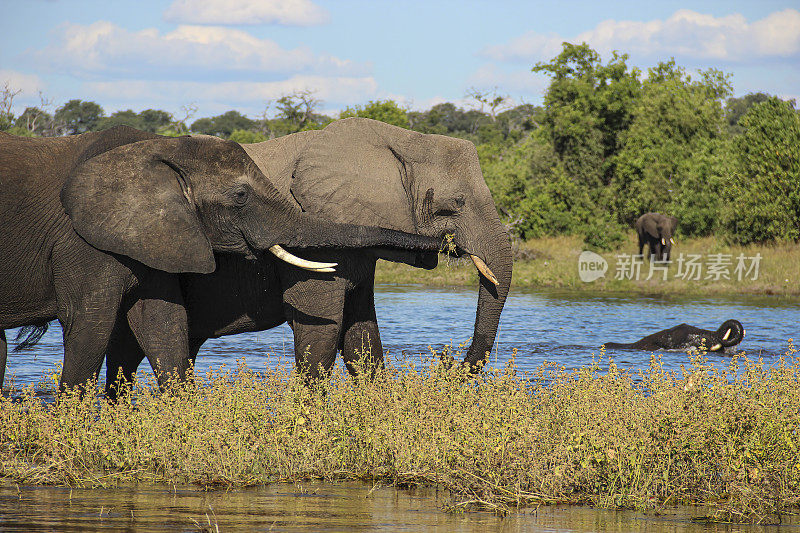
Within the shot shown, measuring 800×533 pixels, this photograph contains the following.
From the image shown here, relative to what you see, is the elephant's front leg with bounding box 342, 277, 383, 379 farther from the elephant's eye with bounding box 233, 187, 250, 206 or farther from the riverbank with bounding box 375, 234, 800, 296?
the riverbank with bounding box 375, 234, 800, 296

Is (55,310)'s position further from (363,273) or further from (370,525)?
(370,525)

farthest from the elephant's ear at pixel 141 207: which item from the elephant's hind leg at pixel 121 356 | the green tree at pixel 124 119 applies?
the green tree at pixel 124 119

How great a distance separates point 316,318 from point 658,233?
2654 cm

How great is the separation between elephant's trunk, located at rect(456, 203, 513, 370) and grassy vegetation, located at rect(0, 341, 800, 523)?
157 centimetres

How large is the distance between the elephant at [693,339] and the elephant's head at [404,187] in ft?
19.7

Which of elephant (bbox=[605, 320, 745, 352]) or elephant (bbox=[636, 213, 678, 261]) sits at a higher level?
elephant (bbox=[636, 213, 678, 261])

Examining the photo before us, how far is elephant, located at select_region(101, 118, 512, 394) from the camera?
8.25 m

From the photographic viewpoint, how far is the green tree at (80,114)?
79000 mm

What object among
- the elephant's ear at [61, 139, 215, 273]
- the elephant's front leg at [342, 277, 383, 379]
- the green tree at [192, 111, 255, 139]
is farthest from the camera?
the green tree at [192, 111, 255, 139]

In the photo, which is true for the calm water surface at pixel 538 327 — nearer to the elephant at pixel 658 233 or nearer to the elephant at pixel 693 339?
the elephant at pixel 693 339

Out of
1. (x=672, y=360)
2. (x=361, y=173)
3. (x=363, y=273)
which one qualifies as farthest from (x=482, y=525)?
(x=672, y=360)

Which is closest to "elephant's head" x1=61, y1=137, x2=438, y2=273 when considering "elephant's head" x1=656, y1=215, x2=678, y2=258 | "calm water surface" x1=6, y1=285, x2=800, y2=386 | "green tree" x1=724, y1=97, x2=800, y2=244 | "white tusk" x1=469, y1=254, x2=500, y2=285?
"white tusk" x1=469, y1=254, x2=500, y2=285

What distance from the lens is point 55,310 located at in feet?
24.8

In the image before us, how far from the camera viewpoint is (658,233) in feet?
109
